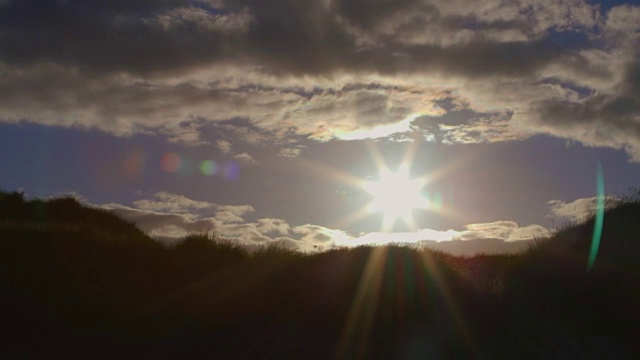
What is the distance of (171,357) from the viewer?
40.9ft

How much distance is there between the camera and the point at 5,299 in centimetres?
1359

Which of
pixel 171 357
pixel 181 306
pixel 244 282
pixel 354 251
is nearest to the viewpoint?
pixel 171 357

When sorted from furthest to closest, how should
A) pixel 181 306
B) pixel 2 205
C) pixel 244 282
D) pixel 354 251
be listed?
pixel 2 205 → pixel 354 251 → pixel 244 282 → pixel 181 306

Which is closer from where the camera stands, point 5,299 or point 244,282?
point 5,299

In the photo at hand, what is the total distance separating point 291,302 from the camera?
48.2 feet

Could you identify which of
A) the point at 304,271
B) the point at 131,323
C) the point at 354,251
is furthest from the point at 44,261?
the point at 354,251

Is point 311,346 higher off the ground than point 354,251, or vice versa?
point 354,251

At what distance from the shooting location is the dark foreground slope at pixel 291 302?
514 inches

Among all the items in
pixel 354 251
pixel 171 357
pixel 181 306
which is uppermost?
pixel 354 251

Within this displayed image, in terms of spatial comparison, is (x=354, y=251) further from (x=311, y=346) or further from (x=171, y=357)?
(x=171, y=357)

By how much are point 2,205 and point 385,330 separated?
50.6ft

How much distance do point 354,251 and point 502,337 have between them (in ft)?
15.6

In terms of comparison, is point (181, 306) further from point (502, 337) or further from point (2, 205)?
point (2, 205)

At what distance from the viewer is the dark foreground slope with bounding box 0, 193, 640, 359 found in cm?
1306
